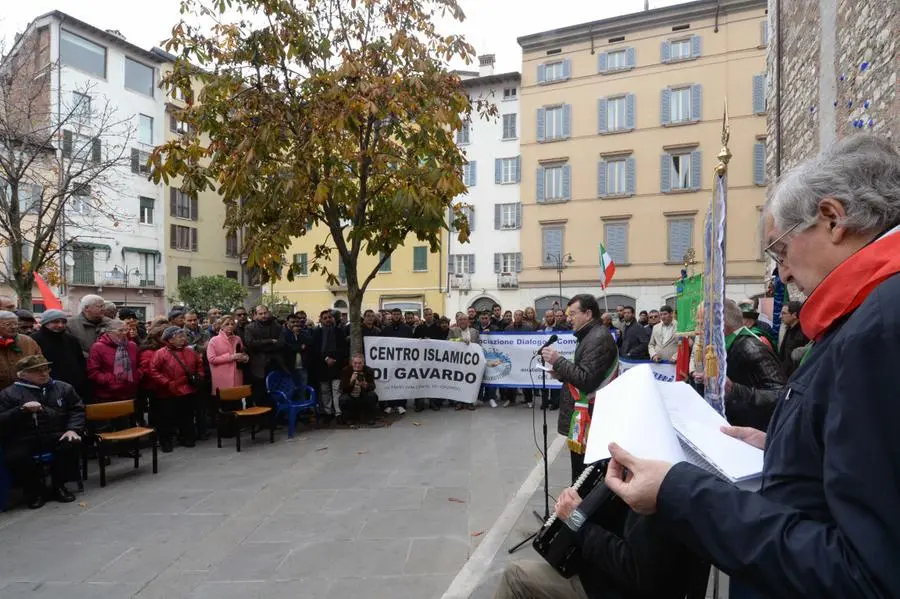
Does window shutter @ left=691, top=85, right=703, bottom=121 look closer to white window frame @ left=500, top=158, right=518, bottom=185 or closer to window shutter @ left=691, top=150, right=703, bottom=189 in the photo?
window shutter @ left=691, top=150, right=703, bottom=189

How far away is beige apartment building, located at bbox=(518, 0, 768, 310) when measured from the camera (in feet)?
94.8

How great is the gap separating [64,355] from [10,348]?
2.35 feet

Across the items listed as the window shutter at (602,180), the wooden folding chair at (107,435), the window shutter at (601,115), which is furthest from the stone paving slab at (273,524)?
the window shutter at (601,115)

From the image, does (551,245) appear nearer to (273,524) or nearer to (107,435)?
(107,435)

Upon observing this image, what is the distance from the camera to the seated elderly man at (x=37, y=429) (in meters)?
5.67

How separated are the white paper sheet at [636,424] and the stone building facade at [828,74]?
465cm

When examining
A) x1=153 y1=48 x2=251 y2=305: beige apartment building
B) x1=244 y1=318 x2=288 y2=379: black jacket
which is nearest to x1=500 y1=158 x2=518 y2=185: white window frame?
x1=153 y1=48 x2=251 y2=305: beige apartment building

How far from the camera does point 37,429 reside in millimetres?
5812

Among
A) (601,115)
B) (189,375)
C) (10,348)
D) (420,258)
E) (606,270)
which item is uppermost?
(601,115)

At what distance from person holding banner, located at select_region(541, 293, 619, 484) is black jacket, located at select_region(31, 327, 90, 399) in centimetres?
584

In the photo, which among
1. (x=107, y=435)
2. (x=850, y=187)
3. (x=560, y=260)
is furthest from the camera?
(x=560, y=260)

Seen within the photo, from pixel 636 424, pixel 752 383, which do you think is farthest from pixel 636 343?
pixel 636 424

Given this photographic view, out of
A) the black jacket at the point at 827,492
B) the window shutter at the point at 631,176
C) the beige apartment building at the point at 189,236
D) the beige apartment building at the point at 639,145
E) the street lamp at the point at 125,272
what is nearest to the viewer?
the black jacket at the point at 827,492

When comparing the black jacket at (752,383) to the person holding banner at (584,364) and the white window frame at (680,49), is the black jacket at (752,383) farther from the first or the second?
the white window frame at (680,49)
